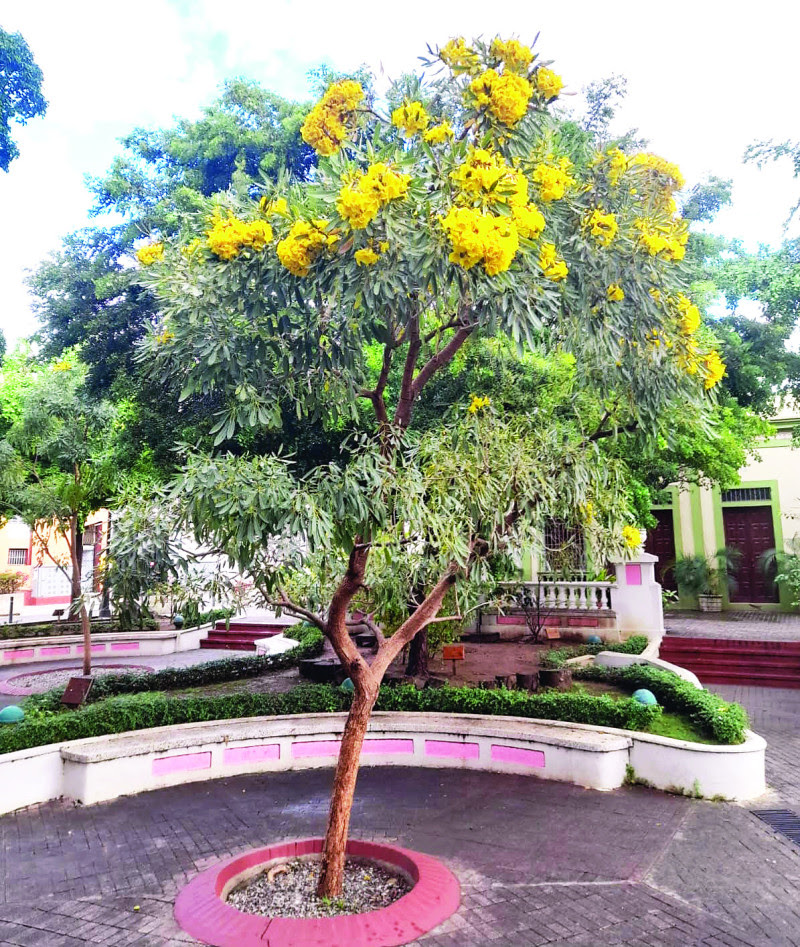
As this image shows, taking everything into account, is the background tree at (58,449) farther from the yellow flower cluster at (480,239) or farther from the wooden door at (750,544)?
the wooden door at (750,544)

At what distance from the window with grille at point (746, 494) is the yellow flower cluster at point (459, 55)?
61.5 feet

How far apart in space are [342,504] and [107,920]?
319cm

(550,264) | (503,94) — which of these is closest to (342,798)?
(550,264)

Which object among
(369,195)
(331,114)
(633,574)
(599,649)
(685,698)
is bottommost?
(599,649)

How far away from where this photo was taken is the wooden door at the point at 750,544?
2106 cm

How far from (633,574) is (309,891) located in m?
10.6

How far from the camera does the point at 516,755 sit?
771cm

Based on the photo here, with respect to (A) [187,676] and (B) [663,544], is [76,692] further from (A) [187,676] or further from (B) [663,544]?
(B) [663,544]

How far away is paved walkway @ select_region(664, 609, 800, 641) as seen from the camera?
49.1 feet

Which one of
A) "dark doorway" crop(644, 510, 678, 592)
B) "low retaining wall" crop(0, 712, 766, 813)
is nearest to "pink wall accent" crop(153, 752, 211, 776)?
"low retaining wall" crop(0, 712, 766, 813)

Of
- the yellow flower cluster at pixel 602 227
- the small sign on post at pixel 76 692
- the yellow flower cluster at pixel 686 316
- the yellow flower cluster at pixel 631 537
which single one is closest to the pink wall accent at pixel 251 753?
the small sign on post at pixel 76 692

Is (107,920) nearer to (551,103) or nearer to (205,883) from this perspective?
(205,883)

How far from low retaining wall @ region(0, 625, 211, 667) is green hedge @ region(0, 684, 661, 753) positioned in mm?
9174


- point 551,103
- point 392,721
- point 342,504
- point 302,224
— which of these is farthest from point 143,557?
point 551,103
